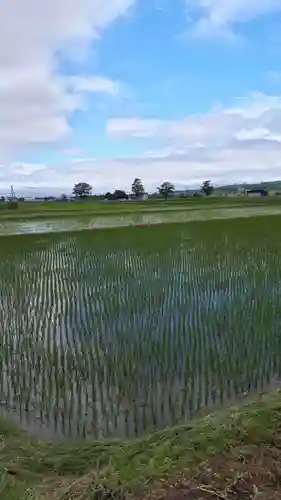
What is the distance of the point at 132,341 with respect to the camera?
4789 mm

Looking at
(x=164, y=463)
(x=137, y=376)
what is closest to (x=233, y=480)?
(x=164, y=463)

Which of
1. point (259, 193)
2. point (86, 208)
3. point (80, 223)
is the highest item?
point (259, 193)

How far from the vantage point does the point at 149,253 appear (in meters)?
11.6

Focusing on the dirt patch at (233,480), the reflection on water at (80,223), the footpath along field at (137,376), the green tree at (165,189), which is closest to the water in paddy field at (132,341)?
the footpath along field at (137,376)

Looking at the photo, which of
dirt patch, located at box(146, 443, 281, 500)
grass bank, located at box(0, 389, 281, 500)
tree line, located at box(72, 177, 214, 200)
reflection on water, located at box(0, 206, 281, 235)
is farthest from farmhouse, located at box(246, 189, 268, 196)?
dirt patch, located at box(146, 443, 281, 500)

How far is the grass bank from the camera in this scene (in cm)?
→ 211

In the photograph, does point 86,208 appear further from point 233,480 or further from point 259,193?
point 259,193

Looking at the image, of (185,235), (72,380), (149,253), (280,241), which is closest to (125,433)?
(72,380)

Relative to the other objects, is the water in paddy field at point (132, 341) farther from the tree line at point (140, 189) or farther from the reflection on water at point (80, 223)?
the tree line at point (140, 189)

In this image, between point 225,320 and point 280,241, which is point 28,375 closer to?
point 225,320

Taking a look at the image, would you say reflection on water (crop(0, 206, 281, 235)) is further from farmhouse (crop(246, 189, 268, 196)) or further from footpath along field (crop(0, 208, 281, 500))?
farmhouse (crop(246, 189, 268, 196))

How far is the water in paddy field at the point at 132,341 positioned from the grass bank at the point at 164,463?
0.88ft

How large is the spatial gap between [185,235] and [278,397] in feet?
42.1

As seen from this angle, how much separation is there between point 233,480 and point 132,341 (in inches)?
107
